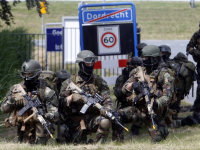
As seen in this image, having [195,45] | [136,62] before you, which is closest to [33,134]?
[136,62]

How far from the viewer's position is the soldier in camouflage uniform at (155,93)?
6.30m

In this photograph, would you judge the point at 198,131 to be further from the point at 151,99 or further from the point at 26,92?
the point at 26,92

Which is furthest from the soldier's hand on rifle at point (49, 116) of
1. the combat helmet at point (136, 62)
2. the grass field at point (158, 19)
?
the grass field at point (158, 19)

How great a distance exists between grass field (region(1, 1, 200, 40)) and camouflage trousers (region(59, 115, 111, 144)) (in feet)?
91.5

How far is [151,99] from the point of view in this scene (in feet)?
20.4

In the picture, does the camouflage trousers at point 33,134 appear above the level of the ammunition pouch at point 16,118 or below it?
below

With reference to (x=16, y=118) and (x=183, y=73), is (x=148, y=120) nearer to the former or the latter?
(x=183, y=73)

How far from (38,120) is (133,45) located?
4.07 metres

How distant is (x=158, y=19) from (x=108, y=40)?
123 ft

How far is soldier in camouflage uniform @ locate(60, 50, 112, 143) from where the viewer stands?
6.01 m

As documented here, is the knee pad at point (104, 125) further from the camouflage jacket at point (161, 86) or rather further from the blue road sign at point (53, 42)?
the blue road sign at point (53, 42)

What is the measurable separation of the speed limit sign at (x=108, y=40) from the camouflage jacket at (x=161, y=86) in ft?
8.25

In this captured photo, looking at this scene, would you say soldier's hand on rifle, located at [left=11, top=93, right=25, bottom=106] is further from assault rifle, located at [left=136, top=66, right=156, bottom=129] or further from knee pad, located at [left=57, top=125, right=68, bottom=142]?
assault rifle, located at [left=136, top=66, right=156, bottom=129]

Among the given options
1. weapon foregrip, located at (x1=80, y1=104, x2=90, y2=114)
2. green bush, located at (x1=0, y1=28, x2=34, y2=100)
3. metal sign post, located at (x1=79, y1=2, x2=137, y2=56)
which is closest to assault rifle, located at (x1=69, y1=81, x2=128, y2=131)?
weapon foregrip, located at (x1=80, y1=104, x2=90, y2=114)
